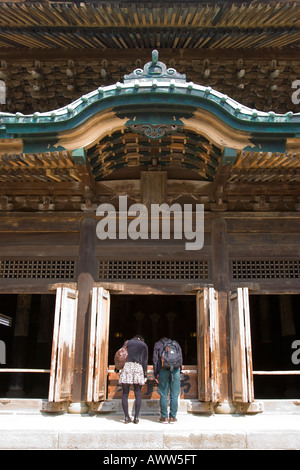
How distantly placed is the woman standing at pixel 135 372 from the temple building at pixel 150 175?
1.79 ft

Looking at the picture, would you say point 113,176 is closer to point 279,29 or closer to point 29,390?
point 279,29

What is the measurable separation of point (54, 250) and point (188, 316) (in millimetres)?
8580

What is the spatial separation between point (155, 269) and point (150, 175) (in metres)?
1.74

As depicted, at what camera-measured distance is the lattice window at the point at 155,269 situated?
7696 mm

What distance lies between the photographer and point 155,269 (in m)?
7.75

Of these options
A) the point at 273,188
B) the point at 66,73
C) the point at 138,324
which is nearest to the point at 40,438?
the point at 273,188

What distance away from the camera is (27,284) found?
24.9 ft

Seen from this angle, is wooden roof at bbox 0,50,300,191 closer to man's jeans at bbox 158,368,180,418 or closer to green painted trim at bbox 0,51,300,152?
green painted trim at bbox 0,51,300,152

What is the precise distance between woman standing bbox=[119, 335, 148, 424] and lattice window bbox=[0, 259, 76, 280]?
1.86 metres

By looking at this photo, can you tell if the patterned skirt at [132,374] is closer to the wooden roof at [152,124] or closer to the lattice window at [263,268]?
the lattice window at [263,268]

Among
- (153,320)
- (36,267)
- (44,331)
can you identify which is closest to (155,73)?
(36,267)

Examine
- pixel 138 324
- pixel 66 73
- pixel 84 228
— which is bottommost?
pixel 138 324

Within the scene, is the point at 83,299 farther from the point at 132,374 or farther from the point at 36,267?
the point at 132,374

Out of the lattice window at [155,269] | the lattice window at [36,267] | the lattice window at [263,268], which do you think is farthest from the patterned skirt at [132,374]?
the lattice window at [263,268]
